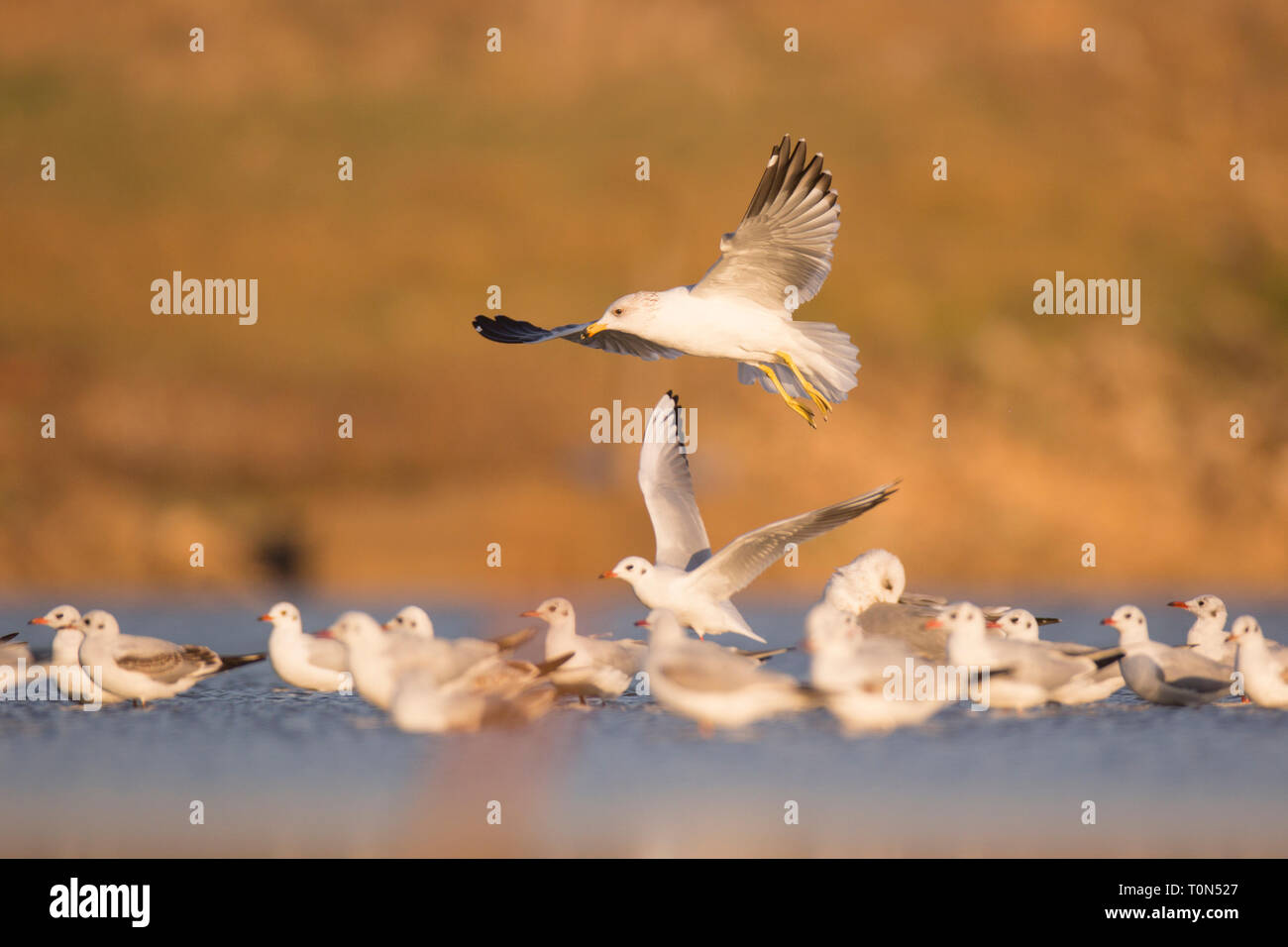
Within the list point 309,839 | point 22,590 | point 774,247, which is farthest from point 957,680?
point 22,590

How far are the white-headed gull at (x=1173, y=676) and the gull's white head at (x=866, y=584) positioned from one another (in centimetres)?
158

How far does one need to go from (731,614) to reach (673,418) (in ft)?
5.34

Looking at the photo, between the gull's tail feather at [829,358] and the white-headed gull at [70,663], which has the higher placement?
the gull's tail feather at [829,358]

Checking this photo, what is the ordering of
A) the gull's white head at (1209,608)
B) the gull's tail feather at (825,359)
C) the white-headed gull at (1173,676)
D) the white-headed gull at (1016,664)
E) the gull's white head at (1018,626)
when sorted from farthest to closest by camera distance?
the gull's tail feather at (825,359), the gull's white head at (1209,608), the gull's white head at (1018,626), the white-headed gull at (1173,676), the white-headed gull at (1016,664)

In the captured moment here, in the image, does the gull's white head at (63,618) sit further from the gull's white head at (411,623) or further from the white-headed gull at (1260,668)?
the white-headed gull at (1260,668)

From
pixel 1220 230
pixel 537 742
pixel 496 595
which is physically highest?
pixel 1220 230

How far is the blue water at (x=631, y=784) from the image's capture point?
592 cm

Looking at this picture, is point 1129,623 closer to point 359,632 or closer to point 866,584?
point 866,584

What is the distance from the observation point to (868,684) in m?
7.76

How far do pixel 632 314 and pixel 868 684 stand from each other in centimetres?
312

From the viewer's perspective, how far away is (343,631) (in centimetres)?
829

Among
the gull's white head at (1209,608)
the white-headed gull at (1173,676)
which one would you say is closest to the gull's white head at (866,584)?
the white-headed gull at (1173,676)
